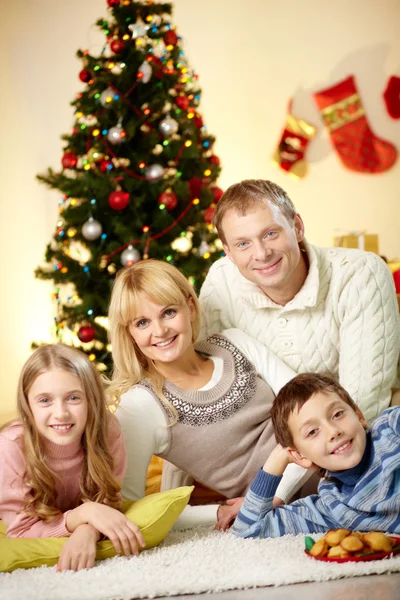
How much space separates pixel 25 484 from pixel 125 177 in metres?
2.15

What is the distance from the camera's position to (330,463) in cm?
190

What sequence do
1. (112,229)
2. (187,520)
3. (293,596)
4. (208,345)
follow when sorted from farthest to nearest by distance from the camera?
1. (112,229)
2. (208,345)
3. (187,520)
4. (293,596)

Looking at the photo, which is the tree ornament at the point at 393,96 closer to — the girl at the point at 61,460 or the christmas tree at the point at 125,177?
the christmas tree at the point at 125,177

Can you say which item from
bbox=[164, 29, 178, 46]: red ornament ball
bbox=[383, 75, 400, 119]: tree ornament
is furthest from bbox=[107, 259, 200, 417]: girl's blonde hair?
bbox=[383, 75, 400, 119]: tree ornament

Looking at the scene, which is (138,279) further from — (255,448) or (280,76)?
(280,76)

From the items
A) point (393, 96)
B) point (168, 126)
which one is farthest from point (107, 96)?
point (393, 96)

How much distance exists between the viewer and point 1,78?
17.9 ft

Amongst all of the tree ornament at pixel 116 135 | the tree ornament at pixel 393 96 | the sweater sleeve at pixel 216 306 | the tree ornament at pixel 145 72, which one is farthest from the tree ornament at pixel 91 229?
the tree ornament at pixel 393 96

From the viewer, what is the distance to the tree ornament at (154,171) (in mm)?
3811

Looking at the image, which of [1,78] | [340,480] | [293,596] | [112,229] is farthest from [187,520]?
[1,78]

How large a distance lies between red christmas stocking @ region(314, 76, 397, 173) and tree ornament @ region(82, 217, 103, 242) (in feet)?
8.67

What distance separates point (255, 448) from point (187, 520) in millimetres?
294

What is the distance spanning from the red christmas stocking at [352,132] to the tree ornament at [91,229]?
264 centimetres

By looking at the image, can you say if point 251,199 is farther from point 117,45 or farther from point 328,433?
point 117,45
